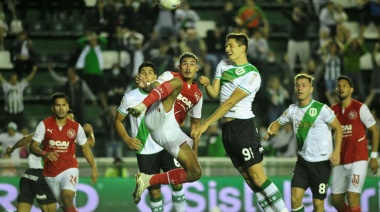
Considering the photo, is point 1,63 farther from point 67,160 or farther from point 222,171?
point 67,160

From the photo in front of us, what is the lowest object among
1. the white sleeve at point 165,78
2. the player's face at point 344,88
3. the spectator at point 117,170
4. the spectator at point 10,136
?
the spectator at point 117,170

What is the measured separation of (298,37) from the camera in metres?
22.6

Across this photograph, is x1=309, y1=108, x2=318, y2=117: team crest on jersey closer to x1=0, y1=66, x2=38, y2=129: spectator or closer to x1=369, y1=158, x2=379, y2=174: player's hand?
x1=369, y1=158, x2=379, y2=174: player's hand

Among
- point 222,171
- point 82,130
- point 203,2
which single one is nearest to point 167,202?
point 222,171

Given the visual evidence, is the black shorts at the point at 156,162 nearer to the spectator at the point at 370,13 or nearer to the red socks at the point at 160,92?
the red socks at the point at 160,92

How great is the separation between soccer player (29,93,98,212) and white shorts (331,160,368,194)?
11.1 feet

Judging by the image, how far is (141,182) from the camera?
11.5 metres

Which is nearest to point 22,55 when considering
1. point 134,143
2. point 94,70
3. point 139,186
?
point 94,70

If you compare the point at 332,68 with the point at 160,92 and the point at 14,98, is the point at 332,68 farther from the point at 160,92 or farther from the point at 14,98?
the point at 160,92

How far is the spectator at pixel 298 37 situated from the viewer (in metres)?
22.5

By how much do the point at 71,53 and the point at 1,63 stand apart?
5.42ft

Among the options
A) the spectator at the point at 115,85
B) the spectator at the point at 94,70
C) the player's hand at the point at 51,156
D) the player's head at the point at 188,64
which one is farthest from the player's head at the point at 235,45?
the spectator at the point at 94,70


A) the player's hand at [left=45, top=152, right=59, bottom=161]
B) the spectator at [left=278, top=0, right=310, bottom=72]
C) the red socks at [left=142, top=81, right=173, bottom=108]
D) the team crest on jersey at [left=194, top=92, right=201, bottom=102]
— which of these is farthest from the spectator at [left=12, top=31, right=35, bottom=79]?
the red socks at [left=142, top=81, right=173, bottom=108]

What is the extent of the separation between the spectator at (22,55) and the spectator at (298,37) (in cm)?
582
